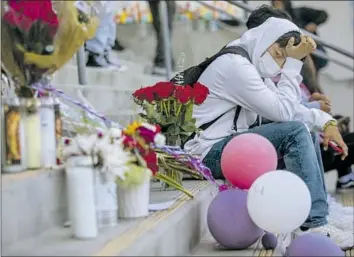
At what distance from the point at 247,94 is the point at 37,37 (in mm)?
1106

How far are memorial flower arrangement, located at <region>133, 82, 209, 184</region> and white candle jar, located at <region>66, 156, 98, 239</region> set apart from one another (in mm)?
793

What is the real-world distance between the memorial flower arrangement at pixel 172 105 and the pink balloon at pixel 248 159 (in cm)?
27

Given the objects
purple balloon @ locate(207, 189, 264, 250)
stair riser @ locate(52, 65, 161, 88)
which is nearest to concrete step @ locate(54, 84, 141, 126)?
stair riser @ locate(52, 65, 161, 88)

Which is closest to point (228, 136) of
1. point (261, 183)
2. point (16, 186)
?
point (261, 183)

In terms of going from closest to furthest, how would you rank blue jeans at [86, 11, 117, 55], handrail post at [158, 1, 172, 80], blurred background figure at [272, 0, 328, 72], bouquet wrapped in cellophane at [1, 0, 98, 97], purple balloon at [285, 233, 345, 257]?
bouquet wrapped in cellophane at [1, 0, 98, 97] → purple balloon at [285, 233, 345, 257] → blue jeans at [86, 11, 117, 55] → handrail post at [158, 1, 172, 80] → blurred background figure at [272, 0, 328, 72]

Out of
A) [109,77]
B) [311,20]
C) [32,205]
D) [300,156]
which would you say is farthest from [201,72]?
[311,20]

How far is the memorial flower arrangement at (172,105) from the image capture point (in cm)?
259

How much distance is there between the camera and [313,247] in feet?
6.83

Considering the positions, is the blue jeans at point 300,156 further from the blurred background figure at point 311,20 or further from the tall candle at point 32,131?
the blurred background figure at point 311,20

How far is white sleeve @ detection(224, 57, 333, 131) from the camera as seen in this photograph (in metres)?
2.78

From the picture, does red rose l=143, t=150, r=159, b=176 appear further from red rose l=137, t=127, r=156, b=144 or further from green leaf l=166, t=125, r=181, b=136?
green leaf l=166, t=125, r=181, b=136

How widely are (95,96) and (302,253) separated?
6.50ft

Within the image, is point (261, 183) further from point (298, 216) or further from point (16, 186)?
point (16, 186)

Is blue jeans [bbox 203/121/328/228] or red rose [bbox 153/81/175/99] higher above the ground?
red rose [bbox 153/81/175/99]
